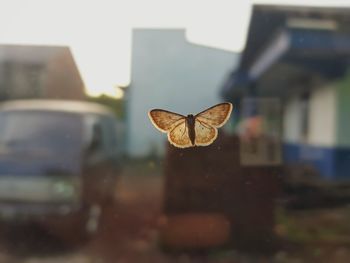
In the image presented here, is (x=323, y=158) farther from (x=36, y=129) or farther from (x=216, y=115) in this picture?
(x=36, y=129)

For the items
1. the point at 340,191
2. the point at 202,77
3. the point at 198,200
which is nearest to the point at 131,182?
the point at 198,200

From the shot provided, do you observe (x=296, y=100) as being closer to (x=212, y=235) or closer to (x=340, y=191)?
(x=340, y=191)

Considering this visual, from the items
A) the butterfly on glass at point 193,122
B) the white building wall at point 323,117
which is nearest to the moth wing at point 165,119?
the butterfly on glass at point 193,122

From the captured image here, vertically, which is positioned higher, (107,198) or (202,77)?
(202,77)

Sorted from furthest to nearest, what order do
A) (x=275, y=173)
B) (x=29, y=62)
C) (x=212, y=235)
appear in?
1. (x=212, y=235)
2. (x=275, y=173)
3. (x=29, y=62)

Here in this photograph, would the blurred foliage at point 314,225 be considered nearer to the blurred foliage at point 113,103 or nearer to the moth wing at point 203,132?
the blurred foliage at point 113,103
